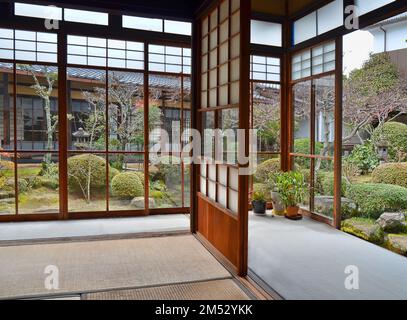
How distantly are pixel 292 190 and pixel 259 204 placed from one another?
55 cm

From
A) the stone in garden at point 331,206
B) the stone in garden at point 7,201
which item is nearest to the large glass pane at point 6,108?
the stone in garden at point 7,201

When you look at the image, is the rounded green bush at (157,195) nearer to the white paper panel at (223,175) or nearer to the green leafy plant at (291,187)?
the green leafy plant at (291,187)

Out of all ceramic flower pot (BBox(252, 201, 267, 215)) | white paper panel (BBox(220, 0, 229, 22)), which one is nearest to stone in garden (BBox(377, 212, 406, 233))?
ceramic flower pot (BBox(252, 201, 267, 215))

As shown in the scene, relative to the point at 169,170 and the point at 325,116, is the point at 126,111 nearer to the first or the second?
the point at 169,170

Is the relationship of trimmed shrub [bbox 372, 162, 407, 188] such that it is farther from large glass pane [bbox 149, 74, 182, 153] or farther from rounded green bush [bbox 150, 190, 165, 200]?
rounded green bush [bbox 150, 190, 165, 200]

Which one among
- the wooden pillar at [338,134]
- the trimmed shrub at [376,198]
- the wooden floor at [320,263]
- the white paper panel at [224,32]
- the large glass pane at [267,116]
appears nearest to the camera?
the wooden floor at [320,263]

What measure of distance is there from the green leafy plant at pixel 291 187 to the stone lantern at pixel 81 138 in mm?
2938

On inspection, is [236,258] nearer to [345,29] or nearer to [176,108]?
[176,108]

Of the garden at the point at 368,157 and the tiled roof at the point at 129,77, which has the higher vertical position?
the tiled roof at the point at 129,77

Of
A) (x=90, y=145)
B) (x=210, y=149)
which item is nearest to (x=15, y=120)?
(x=90, y=145)

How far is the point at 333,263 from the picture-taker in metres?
3.48

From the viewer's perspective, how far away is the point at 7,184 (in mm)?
4957

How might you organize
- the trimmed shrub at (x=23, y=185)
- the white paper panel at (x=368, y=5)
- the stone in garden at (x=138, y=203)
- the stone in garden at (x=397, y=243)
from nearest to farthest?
the stone in garden at (x=397, y=243)
the white paper panel at (x=368, y=5)
the trimmed shrub at (x=23, y=185)
the stone in garden at (x=138, y=203)

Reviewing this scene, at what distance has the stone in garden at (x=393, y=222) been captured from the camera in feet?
13.7
